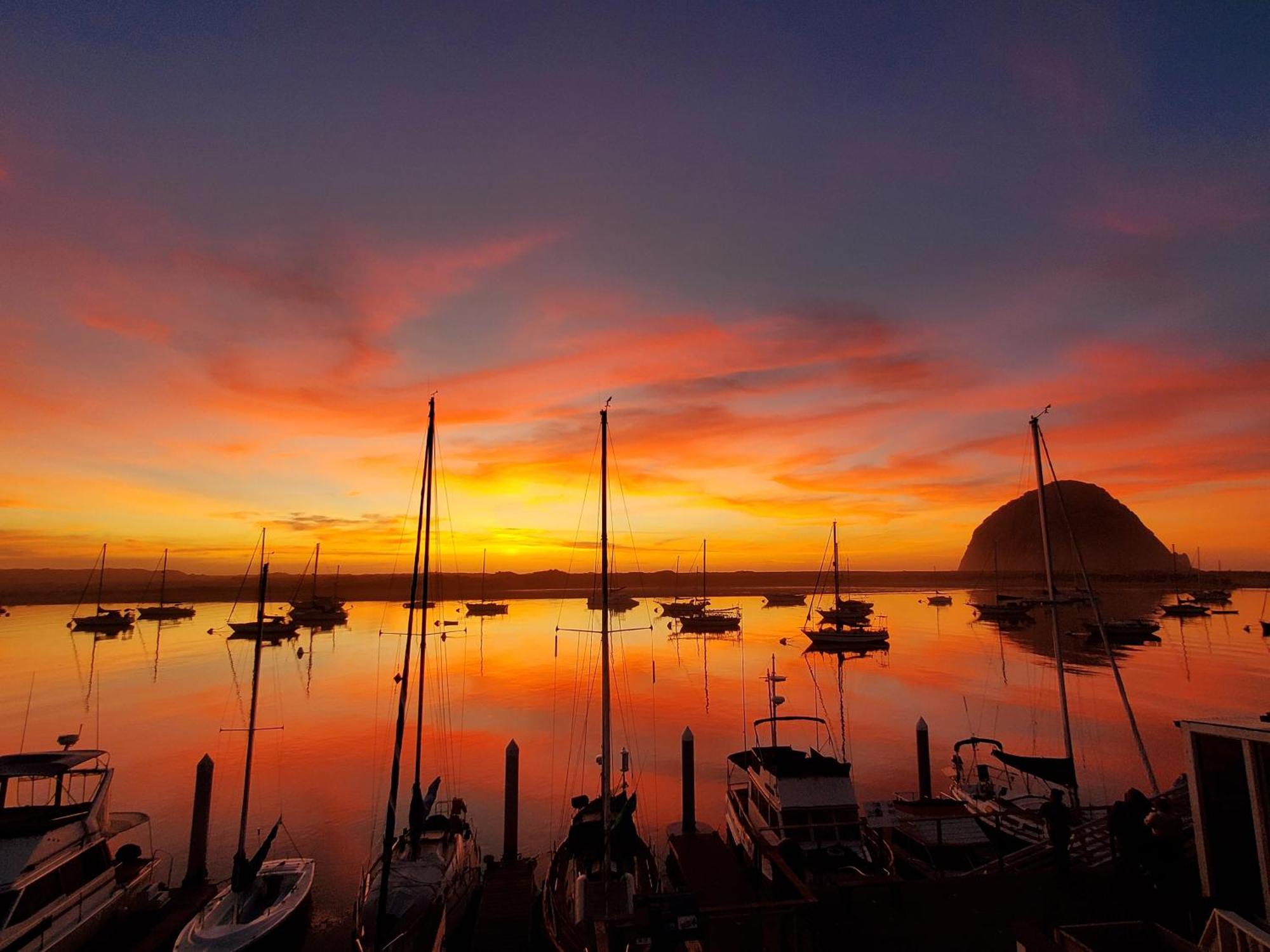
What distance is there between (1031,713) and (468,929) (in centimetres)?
4614

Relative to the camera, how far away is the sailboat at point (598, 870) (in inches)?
647

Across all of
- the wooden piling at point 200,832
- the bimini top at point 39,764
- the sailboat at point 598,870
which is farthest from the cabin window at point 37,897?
the sailboat at point 598,870

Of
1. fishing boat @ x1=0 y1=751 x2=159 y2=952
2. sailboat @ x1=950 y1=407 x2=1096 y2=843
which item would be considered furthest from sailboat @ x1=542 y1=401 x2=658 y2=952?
fishing boat @ x1=0 y1=751 x2=159 y2=952

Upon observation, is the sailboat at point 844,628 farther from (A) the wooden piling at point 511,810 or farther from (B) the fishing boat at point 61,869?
(B) the fishing boat at point 61,869

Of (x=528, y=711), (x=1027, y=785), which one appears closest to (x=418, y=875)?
(x=1027, y=785)

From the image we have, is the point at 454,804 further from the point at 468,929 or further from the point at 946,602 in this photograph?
the point at 946,602

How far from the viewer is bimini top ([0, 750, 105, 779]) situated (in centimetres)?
2014

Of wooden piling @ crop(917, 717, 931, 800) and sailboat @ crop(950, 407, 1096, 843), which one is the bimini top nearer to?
sailboat @ crop(950, 407, 1096, 843)

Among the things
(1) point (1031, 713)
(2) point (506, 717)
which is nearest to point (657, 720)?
(2) point (506, 717)

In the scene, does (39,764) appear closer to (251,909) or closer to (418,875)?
(251,909)

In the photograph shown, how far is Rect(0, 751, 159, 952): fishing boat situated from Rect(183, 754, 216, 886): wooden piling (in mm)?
1175

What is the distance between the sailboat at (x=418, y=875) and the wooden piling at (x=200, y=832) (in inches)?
275

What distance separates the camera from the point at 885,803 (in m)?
24.7

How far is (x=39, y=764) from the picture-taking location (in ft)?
68.1
